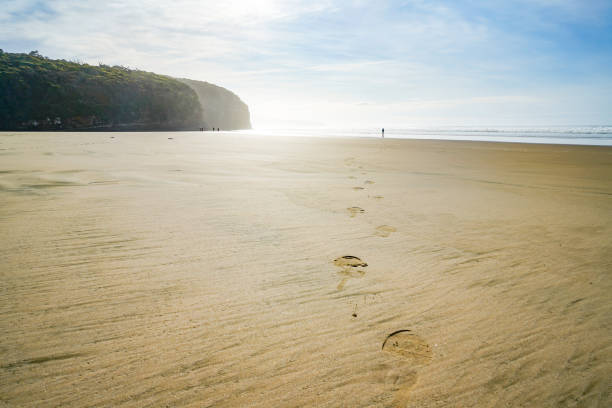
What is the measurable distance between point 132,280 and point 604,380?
120 inches

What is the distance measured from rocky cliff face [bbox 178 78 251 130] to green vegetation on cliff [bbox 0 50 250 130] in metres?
25.7

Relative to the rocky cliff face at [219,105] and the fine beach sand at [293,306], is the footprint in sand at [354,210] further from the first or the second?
the rocky cliff face at [219,105]

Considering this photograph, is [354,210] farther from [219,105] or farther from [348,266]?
[219,105]

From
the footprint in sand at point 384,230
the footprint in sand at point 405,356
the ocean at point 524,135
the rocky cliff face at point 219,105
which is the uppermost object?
the rocky cliff face at point 219,105

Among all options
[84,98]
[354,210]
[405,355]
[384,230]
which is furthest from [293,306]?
[84,98]

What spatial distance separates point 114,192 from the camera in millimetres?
4699

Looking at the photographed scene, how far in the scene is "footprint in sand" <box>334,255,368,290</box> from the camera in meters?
2.58

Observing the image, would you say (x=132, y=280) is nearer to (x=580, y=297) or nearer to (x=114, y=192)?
(x=114, y=192)

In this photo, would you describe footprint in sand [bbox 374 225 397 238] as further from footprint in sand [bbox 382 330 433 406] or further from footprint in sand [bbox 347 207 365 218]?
footprint in sand [bbox 382 330 433 406]

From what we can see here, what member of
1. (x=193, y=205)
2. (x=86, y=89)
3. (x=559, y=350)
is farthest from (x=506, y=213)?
(x=86, y=89)

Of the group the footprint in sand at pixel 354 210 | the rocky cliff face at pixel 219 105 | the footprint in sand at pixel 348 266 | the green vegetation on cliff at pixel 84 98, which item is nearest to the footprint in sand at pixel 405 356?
the footprint in sand at pixel 348 266

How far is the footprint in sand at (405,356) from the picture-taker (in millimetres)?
1512

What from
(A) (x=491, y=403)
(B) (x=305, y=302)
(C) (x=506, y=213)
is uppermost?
(C) (x=506, y=213)

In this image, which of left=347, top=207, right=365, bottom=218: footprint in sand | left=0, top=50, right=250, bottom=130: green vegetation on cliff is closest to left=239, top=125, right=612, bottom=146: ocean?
left=0, top=50, right=250, bottom=130: green vegetation on cliff
